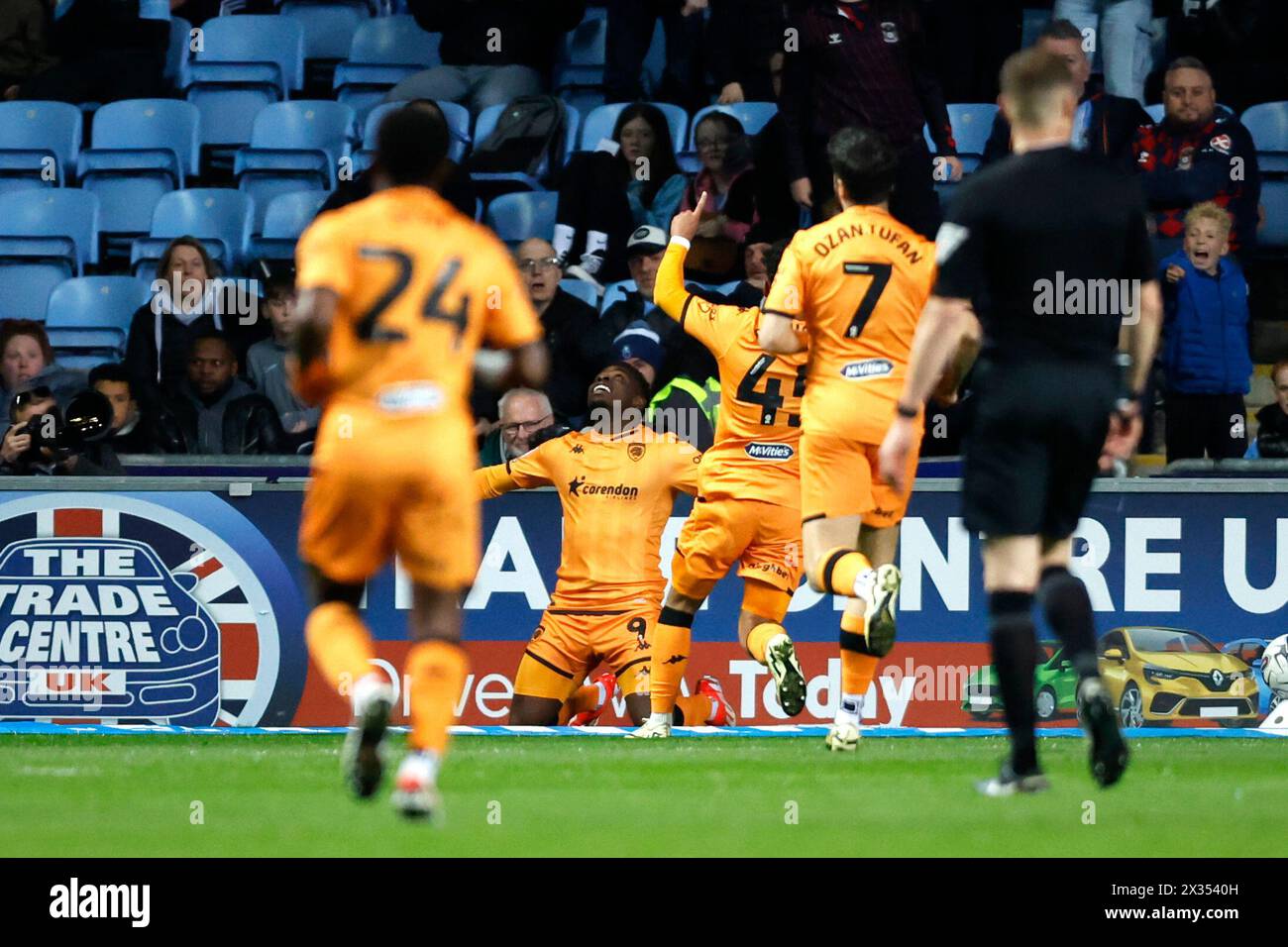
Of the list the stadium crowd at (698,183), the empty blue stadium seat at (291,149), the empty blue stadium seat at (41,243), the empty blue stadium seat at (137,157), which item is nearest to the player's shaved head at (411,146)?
the stadium crowd at (698,183)

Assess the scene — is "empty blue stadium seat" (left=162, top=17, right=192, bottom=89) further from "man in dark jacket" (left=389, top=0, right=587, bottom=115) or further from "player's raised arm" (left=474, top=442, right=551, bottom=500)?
"player's raised arm" (left=474, top=442, right=551, bottom=500)

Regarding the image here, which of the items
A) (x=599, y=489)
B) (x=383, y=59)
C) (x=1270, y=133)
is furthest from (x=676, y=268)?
(x=383, y=59)

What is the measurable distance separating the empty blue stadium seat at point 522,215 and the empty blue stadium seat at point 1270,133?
4520mm

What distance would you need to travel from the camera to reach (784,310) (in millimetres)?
8258

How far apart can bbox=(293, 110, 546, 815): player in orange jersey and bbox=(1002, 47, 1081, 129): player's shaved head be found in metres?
1.66

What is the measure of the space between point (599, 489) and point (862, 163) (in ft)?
9.19

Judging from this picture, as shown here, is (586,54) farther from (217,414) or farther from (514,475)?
(514,475)

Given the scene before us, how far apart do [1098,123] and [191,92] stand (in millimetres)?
6756

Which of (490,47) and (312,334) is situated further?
(490,47)

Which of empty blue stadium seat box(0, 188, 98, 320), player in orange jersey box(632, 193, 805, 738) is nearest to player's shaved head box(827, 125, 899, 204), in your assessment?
player in orange jersey box(632, 193, 805, 738)

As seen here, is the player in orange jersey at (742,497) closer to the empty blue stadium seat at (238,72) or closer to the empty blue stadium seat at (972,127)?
the empty blue stadium seat at (972,127)

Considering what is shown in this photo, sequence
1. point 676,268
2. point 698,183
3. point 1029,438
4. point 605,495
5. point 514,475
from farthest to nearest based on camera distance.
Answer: point 698,183 → point 605,495 → point 514,475 → point 676,268 → point 1029,438

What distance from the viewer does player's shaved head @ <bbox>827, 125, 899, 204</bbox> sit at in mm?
8234

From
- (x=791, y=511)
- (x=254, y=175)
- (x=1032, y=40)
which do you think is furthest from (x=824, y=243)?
(x=254, y=175)
